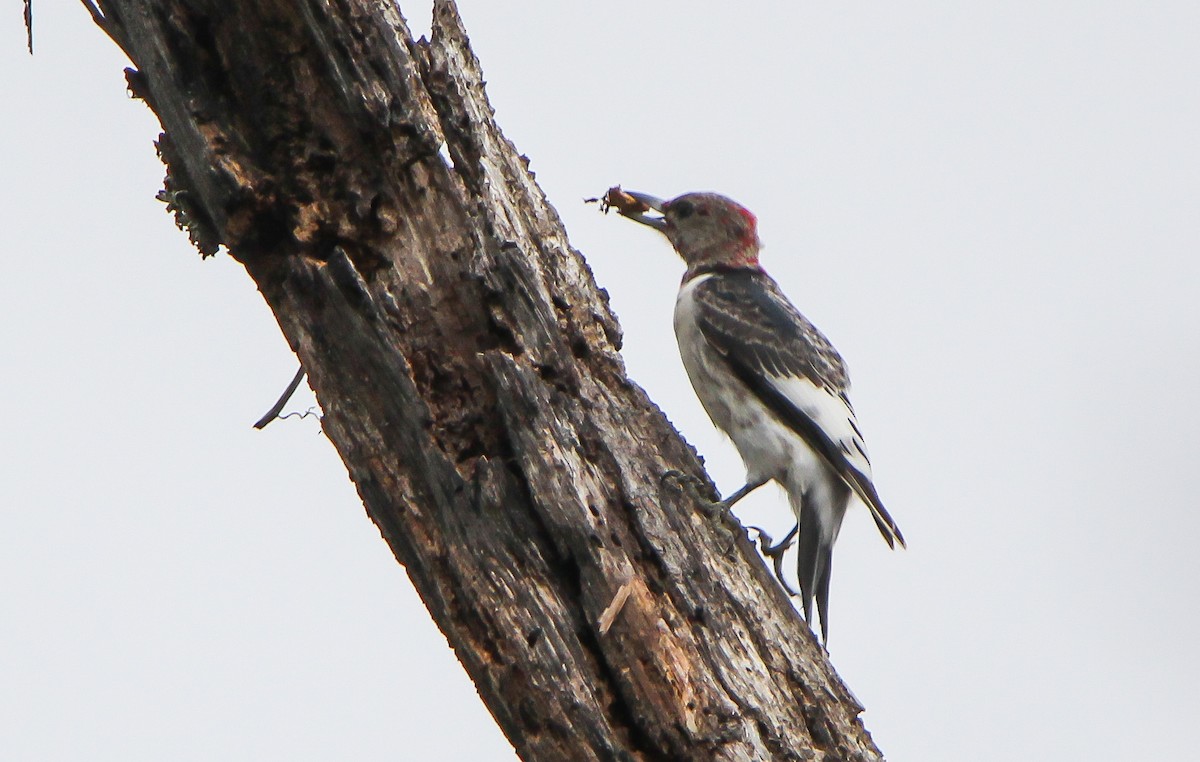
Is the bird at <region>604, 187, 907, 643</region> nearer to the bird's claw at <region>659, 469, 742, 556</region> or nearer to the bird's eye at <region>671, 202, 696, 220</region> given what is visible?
the bird's eye at <region>671, 202, 696, 220</region>

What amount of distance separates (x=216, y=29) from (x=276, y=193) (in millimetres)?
451

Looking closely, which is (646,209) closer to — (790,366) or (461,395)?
(790,366)

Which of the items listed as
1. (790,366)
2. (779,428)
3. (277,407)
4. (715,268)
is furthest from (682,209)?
(277,407)

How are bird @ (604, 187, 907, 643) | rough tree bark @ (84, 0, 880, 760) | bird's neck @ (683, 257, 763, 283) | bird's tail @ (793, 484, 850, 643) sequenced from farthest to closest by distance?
bird's neck @ (683, 257, 763, 283), bird @ (604, 187, 907, 643), bird's tail @ (793, 484, 850, 643), rough tree bark @ (84, 0, 880, 760)

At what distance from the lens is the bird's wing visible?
16.8ft

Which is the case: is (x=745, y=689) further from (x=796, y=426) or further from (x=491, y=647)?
(x=796, y=426)

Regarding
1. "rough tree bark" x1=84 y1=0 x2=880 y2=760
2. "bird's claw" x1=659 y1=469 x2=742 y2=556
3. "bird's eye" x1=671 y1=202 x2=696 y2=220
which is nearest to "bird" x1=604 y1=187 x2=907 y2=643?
"bird's eye" x1=671 y1=202 x2=696 y2=220

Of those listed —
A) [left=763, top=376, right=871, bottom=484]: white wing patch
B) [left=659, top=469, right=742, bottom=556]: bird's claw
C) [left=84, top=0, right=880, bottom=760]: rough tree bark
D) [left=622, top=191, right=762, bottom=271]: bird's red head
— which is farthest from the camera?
[left=622, top=191, right=762, bottom=271]: bird's red head

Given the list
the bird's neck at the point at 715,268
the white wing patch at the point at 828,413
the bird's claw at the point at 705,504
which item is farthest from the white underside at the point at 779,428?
the bird's claw at the point at 705,504

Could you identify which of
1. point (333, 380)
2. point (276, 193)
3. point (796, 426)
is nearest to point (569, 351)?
point (333, 380)

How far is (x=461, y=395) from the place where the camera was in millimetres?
3172

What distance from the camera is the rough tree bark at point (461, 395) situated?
295cm

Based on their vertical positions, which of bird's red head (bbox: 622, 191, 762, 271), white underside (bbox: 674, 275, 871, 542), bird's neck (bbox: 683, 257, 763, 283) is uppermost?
bird's red head (bbox: 622, 191, 762, 271)

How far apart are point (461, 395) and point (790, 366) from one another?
266cm
